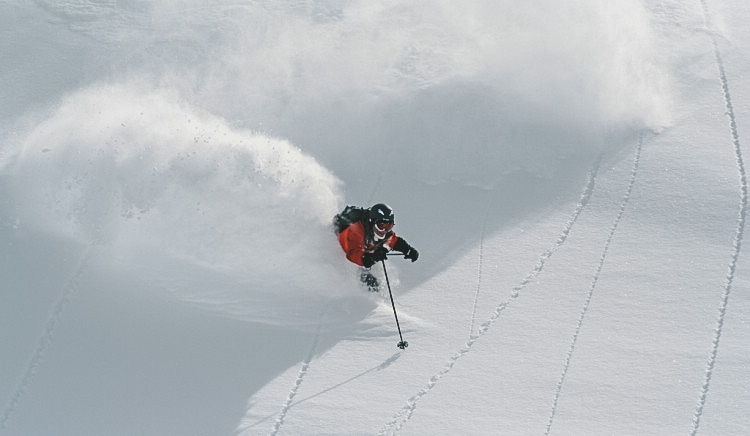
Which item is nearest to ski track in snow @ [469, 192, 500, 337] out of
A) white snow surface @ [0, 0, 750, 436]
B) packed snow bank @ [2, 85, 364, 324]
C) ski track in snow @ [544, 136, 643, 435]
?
white snow surface @ [0, 0, 750, 436]

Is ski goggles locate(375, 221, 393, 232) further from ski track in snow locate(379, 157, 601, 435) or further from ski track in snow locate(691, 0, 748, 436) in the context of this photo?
ski track in snow locate(691, 0, 748, 436)

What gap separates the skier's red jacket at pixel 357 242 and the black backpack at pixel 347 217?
12 cm

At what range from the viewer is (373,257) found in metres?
8.23

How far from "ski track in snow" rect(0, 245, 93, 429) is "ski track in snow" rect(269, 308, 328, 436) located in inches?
87.6

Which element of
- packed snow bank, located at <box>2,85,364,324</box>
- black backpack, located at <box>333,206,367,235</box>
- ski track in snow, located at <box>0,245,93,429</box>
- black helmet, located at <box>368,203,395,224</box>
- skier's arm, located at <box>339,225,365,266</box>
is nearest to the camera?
ski track in snow, located at <box>0,245,93,429</box>

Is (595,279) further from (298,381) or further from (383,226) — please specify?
(298,381)

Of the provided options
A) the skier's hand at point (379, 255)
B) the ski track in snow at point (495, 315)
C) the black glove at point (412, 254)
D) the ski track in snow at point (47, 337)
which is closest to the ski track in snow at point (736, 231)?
the ski track in snow at point (495, 315)

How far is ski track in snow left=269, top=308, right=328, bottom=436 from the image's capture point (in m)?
7.25

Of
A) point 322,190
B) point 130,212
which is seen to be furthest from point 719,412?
point 130,212

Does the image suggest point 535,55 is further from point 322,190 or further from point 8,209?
point 8,209

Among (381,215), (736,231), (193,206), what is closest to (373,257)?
(381,215)

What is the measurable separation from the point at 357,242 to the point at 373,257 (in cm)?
22

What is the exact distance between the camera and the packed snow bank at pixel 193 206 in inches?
340

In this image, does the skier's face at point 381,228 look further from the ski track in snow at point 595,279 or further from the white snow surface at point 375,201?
the ski track in snow at point 595,279
